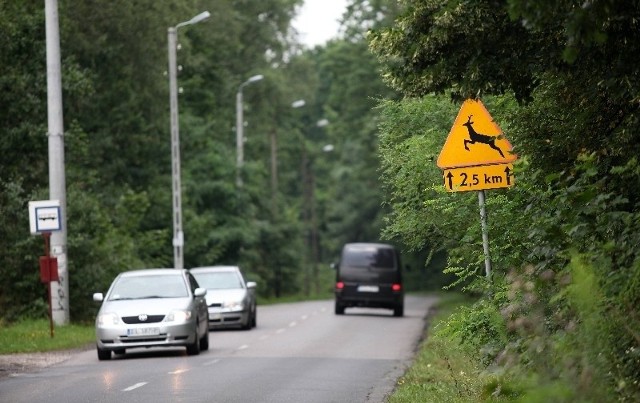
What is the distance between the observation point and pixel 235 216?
6169 centimetres

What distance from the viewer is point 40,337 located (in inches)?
1144

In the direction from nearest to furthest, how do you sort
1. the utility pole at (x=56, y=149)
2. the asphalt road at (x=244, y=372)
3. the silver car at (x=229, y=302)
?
the asphalt road at (x=244, y=372) → the utility pole at (x=56, y=149) → the silver car at (x=229, y=302)

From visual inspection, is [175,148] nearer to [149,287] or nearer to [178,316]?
[149,287]

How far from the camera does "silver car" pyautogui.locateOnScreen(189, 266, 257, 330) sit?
34031 mm

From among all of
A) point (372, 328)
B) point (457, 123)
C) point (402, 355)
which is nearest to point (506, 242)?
point (457, 123)

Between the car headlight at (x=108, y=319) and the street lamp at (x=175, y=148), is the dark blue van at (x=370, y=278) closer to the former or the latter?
the street lamp at (x=175, y=148)

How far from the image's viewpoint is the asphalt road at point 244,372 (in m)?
16.6

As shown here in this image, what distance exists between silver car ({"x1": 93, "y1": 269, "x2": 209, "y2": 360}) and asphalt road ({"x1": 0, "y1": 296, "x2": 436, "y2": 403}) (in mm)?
311

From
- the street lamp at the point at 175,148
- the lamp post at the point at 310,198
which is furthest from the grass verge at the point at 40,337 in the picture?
the lamp post at the point at 310,198

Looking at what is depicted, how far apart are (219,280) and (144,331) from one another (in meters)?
12.1

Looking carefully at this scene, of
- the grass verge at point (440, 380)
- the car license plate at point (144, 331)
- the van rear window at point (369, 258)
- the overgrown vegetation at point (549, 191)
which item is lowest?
the grass verge at point (440, 380)

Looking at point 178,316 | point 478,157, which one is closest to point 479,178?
point 478,157

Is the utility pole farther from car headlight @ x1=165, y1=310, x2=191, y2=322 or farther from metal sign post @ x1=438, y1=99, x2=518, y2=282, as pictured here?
metal sign post @ x1=438, y1=99, x2=518, y2=282

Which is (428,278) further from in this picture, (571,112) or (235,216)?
(571,112)
